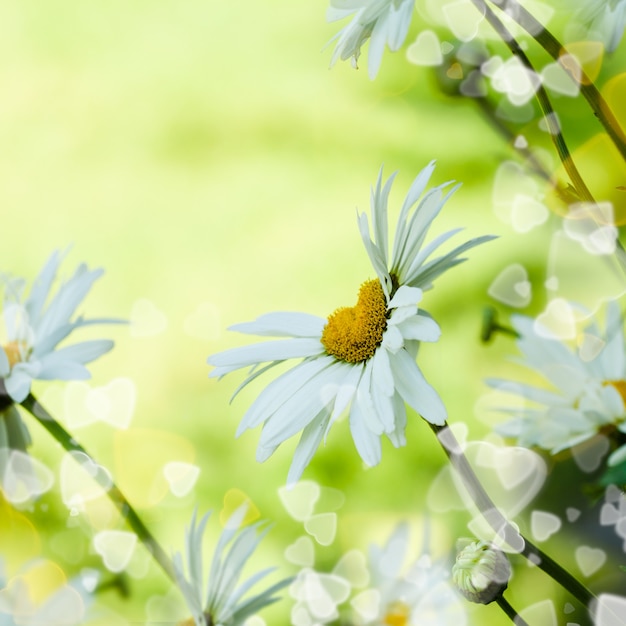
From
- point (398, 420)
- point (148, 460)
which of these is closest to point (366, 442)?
point (398, 420)

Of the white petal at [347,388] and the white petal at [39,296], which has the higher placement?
the white petal at [347,388]

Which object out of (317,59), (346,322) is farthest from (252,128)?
(346,322)

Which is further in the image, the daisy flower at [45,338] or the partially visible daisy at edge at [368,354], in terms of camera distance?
the daisy flower at [45,338]

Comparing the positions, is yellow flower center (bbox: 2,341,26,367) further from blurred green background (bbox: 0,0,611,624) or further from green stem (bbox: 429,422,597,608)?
green stem (bbox: 429,422,597,608)

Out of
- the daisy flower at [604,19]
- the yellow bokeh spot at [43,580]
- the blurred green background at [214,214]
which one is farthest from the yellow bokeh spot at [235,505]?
the daisy flower at [604,19]

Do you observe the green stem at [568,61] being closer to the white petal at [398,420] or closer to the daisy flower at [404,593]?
the white petal at [398,420]
